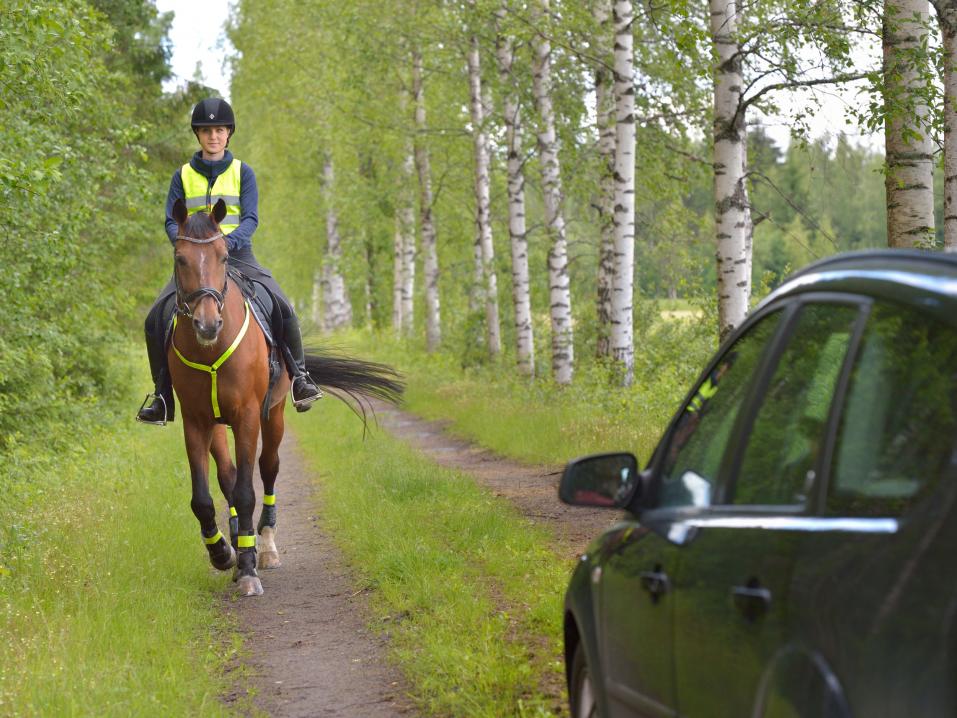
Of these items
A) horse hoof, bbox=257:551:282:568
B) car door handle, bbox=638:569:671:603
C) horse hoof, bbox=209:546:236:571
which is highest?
car door handle, bbox=638:569:671:603

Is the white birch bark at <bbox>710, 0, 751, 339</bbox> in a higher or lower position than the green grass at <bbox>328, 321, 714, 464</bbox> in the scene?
higher

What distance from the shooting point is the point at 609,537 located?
396cm

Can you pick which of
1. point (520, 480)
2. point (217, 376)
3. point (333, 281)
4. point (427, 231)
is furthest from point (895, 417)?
point (333, 281)

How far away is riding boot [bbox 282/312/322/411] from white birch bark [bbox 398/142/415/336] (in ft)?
77.2

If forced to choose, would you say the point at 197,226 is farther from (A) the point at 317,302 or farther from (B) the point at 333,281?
(A) the point at 317,302

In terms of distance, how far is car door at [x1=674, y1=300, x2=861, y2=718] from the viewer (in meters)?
2.59

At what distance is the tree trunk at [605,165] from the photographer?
2009cm

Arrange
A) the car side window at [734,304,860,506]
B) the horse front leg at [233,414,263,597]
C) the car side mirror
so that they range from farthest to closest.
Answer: the horse front leg at [233,414,263,597] → the car side mirror → the car side window at [734,304,860,506]

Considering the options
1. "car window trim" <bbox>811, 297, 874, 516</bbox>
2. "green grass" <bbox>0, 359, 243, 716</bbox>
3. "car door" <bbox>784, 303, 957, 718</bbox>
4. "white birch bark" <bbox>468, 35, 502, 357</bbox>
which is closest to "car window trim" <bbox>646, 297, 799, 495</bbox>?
"car window trim" <bbox>811, 297, 874, 516</bbox>

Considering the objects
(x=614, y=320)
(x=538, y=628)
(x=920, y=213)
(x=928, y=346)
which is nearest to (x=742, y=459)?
(x=928, y=346)

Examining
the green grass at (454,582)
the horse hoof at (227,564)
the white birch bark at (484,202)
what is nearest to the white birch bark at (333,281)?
the white birch bark at (484,202)

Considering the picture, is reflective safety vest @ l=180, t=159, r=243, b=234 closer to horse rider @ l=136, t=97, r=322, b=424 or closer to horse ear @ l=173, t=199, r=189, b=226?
horse rider @ l=136, t=97, r=322, b=424

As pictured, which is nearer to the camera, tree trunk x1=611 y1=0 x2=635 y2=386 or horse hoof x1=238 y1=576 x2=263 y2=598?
horse hoof x1=238 y1=576 x2=263 y2=598

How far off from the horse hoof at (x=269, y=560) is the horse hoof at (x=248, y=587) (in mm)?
Answer: 980
